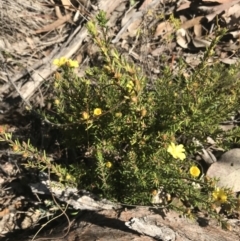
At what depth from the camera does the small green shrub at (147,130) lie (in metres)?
2.82

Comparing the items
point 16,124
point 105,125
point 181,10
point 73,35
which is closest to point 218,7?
point 181,10

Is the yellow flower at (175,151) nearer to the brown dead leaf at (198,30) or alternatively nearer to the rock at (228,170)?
the rock at (228,170)

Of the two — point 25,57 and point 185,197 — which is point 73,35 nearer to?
point 25,57

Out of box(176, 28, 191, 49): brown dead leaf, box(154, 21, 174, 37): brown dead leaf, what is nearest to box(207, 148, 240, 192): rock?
box(176, 28, 191, 49): brown dead leaf

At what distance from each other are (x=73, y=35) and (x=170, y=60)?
1.13 metres

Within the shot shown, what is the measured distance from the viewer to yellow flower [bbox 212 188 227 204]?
2477 millimetres

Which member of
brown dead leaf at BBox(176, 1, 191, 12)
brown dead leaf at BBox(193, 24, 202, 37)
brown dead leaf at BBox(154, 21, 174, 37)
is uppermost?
brown dead leaf at BBox(176, 1, 191, 12)

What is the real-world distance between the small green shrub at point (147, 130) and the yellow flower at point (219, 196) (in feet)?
0.16

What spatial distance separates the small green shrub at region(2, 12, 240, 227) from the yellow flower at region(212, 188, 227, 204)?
0.16 ft

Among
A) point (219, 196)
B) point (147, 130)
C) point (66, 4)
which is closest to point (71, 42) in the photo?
point (66, 4)

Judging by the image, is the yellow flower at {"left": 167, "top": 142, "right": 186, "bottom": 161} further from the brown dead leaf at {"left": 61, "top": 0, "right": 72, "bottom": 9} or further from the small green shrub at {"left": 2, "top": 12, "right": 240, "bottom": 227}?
the brown dead leaf at {"left": 61, "top": 0, "right": 72, "bottom": 9}

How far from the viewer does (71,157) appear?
3826 millimetres

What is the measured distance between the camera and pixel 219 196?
250cm

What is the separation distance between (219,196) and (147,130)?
812 mm
